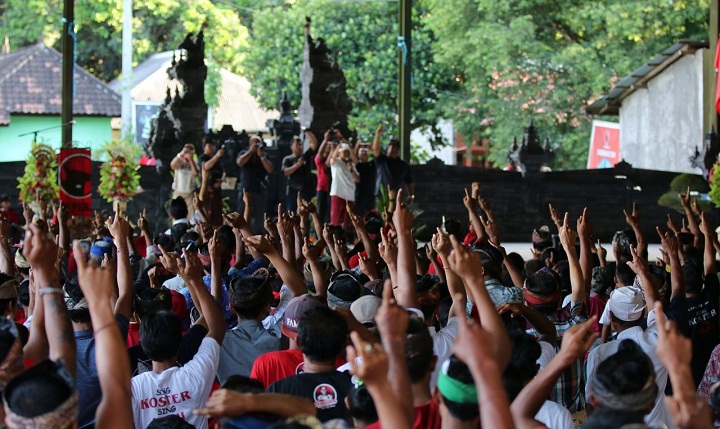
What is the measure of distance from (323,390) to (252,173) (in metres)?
12.0

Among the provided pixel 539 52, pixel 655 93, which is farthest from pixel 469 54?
pixel 655 93

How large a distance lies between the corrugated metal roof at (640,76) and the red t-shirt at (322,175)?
925 cm

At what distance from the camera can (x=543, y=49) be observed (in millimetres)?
26844

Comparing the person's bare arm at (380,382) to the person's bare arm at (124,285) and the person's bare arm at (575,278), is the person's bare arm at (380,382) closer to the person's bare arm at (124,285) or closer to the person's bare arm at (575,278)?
the person's bare arm at (124,285)

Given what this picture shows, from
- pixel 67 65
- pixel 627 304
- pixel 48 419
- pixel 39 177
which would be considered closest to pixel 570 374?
pixel 627 304

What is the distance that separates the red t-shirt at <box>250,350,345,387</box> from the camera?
431 centimetres

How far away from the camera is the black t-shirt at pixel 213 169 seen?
14.6 m

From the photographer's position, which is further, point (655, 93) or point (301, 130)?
point (655, 93)

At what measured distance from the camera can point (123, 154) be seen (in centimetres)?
1516

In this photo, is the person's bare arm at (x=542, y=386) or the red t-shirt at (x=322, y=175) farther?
the red t-shirt at (x=322, y=175)

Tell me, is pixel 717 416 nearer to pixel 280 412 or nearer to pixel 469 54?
pixel 280 412

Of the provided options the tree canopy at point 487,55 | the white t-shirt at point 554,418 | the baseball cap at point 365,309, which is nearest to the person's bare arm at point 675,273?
the baseball cap at point 365,309

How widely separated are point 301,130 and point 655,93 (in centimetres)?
1022

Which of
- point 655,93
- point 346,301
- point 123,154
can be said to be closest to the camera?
point 346,301
